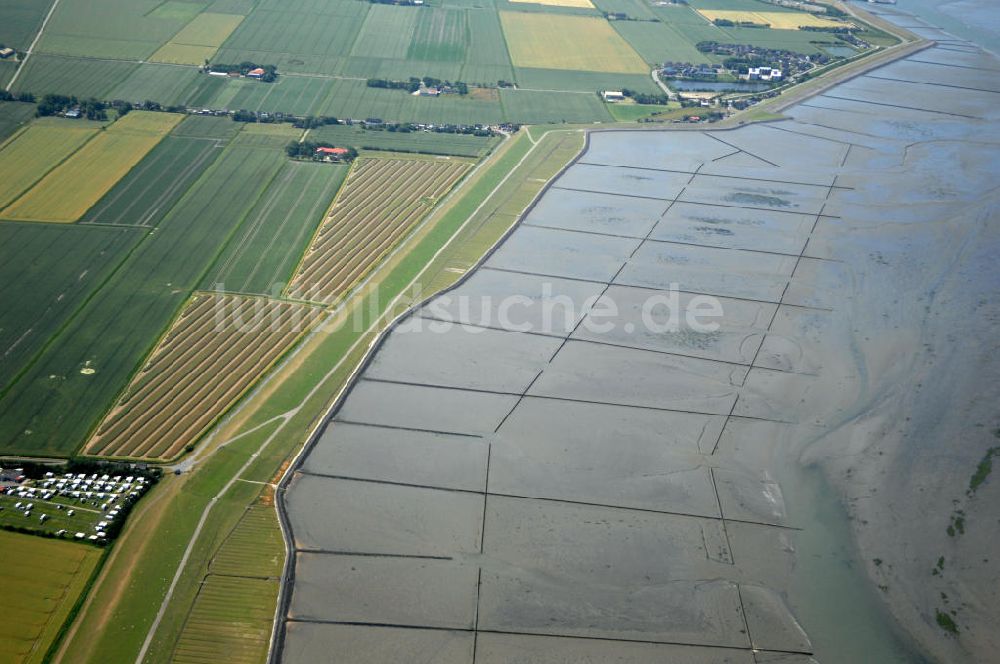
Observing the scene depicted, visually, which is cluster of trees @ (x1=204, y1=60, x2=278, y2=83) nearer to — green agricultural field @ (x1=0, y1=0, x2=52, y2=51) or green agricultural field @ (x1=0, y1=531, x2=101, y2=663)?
green agricultural field @ (x1=0, y1=0, x2=52, y2=51)

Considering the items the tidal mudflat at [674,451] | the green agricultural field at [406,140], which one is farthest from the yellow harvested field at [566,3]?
the tidal mudflat at [674,451]

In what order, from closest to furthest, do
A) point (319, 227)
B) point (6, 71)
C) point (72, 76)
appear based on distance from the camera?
point (319, 227)
point (6, 71)
point (72, 76)

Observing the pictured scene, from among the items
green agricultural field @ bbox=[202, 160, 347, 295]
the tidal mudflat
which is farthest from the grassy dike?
green agricultural field @ bbox=[202, 160, 347, 295]

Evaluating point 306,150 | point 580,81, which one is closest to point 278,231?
point 306,150

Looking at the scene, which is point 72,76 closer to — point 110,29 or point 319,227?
point 110,29

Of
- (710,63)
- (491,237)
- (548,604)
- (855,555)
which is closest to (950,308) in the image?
(855,555)

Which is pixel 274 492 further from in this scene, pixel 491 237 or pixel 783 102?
pixel 783 102

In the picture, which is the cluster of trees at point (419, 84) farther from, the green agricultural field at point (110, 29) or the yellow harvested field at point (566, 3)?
the yellow harvested field at point (566, 3)
